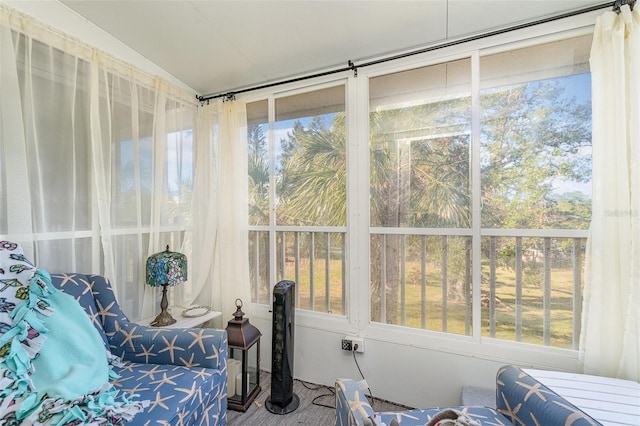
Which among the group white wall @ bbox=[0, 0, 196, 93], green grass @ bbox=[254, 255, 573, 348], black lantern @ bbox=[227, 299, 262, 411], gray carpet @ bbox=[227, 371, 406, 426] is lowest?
gray carpet @ bbox=[227, 371, 406, 426]

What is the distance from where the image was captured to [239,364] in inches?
74.6

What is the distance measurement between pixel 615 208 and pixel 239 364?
244 centimetres

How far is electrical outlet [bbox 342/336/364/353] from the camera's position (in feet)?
6.48

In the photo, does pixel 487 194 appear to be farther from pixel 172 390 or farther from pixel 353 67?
pixel 172 390

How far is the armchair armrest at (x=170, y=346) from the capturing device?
58.1 inches

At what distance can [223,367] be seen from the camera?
1.52 metres

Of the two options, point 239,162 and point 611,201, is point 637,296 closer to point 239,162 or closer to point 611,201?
point 611,201

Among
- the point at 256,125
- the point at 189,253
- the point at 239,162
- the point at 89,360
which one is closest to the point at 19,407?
the point at 89,360

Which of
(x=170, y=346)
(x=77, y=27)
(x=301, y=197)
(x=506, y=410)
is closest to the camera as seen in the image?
(x=506, y=410)

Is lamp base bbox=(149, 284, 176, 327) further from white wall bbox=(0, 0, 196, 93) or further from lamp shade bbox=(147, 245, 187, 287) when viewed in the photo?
white wall bbox=(0, 0, 196, 93)

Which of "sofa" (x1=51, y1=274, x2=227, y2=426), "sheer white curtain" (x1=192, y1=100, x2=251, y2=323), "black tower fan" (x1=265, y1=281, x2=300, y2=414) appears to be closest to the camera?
"sofa" (x1=51, y1=274, x2=227, y2=426)

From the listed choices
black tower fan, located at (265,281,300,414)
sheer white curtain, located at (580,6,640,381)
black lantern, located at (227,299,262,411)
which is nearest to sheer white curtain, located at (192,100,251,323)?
black lantern, located at (227,299,262,411)

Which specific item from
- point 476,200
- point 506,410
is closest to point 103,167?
point 476,200

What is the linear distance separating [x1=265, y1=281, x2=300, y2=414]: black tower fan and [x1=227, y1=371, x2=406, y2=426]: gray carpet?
0.05m
